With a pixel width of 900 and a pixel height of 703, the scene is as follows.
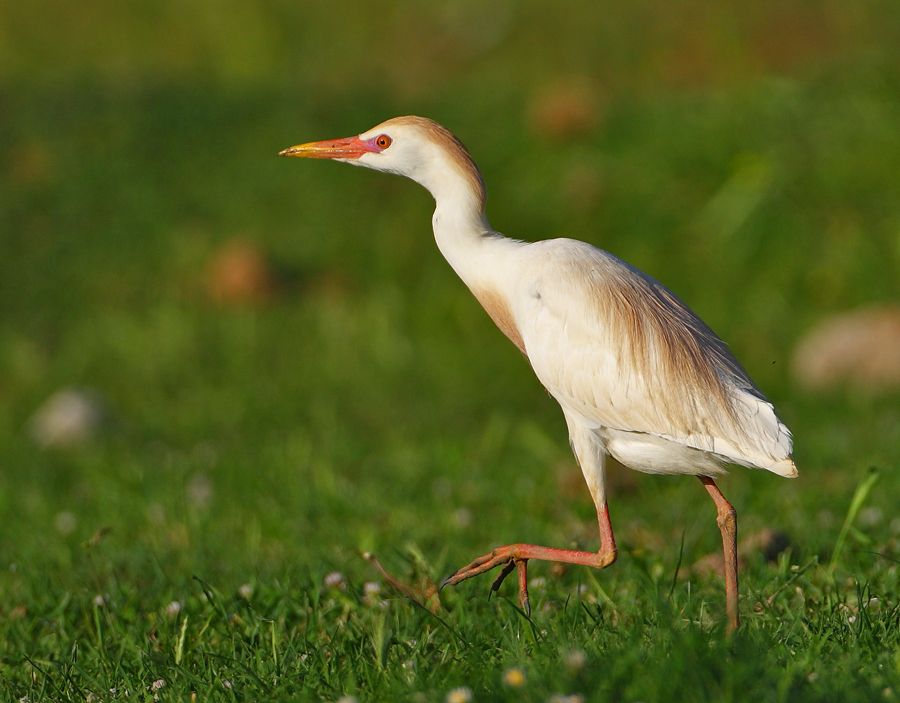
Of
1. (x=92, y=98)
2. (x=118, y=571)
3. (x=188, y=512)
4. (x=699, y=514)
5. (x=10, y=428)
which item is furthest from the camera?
(x=92, y=98)

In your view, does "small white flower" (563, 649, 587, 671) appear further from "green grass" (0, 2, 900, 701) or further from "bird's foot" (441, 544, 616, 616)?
"bird's foot" (441, 544, 616, 616)

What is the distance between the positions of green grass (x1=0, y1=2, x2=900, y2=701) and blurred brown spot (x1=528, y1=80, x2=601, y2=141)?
102 mm

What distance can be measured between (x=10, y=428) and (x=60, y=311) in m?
2.59

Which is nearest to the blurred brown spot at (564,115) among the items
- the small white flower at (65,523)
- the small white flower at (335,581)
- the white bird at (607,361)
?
the small white flower at (65,523)

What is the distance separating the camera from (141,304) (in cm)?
1159

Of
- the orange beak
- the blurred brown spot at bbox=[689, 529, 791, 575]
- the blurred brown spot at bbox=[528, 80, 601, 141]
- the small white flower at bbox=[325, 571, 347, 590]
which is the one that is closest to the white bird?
the orange beak

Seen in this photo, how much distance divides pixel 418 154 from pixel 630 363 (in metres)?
0.98

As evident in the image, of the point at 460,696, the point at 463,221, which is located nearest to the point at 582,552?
the point at 463,221

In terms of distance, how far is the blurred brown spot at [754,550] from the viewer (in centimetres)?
454

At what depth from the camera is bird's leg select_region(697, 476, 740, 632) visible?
3.56m

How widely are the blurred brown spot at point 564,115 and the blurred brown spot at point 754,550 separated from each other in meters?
8.49

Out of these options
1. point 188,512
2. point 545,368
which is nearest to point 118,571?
point 188,512

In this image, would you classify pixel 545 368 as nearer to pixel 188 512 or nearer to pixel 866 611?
pixel 866 611

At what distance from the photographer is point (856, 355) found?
8.81 meters
